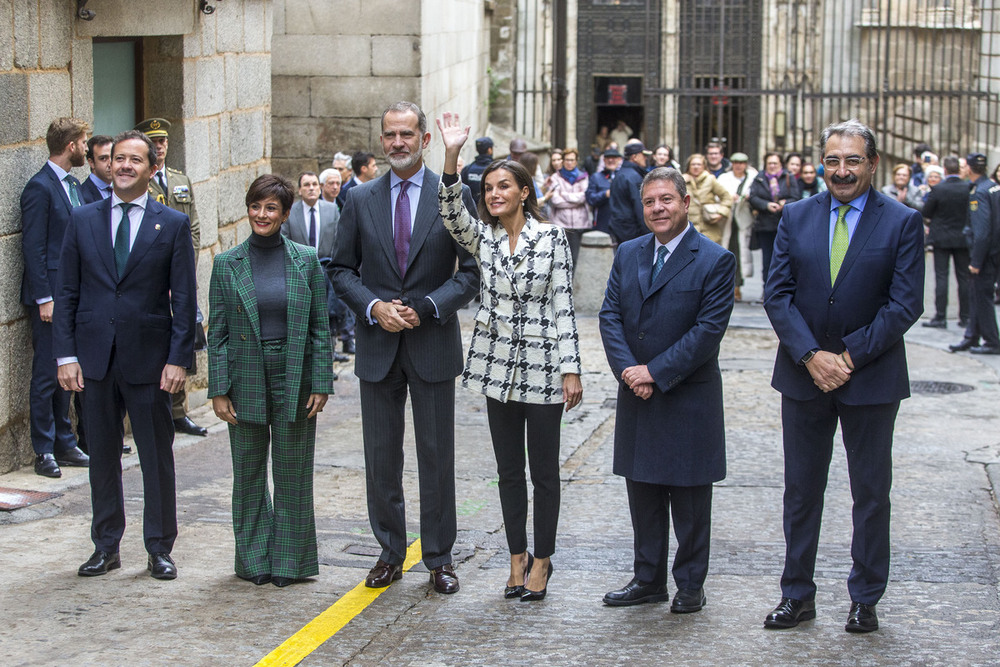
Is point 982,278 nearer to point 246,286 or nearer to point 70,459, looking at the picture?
point 70,459

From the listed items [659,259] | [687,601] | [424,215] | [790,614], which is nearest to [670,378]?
[659,259]

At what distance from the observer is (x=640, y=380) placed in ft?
18.0

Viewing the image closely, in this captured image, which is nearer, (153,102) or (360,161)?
(153,102)

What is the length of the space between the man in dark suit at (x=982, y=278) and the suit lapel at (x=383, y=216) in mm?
8544

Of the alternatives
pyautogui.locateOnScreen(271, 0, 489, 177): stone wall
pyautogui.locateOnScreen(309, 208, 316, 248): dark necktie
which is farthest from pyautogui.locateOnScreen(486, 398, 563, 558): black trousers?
pyautogui.locateOnScreen(271, 0, 489, 177): stone wall

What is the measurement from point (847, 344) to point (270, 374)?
2377 mm

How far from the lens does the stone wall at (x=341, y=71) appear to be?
585 inches

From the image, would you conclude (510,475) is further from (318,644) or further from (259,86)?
(259,86)

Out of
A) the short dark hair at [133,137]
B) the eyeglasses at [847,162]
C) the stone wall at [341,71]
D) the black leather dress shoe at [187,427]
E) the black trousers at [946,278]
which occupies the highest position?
the stone wall at [341,71]

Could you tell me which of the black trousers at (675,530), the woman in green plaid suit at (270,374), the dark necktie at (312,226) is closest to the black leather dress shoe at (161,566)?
the woman in green plaid suit at (270,374)

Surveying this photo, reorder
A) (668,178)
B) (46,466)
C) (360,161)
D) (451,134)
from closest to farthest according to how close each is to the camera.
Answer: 1. (668,178)
2. (451,134)
3. (46,466)
4. (360,161)

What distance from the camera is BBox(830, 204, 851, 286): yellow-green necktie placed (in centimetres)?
540

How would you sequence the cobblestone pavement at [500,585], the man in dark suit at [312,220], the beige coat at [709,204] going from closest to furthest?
the cobblestone pavement at [500,585], the man in dark suit at [312,220], the beige coat at [709,204]

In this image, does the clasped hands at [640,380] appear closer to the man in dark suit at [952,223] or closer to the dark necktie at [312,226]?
the dark necktie at [312,226]
